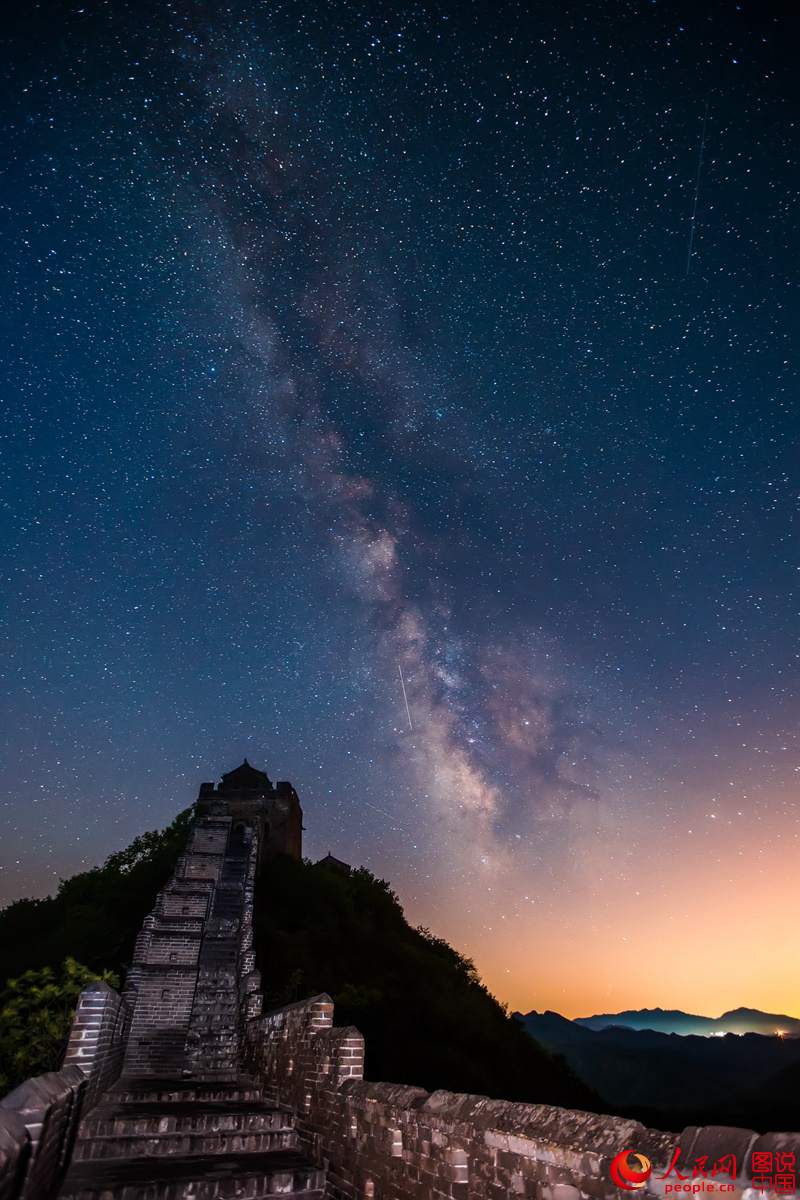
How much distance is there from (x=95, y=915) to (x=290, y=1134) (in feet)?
70.9

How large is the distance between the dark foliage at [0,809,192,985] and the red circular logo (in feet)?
68.0

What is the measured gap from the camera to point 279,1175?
238 inches

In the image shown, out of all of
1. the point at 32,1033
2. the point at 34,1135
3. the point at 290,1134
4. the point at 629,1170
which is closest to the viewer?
the point at 629,1170

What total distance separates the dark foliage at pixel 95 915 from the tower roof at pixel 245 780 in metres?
8.84

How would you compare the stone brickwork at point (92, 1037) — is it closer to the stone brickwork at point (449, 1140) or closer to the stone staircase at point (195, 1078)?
the stone staircase at point (195, 1078)

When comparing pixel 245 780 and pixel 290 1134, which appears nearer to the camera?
pixel 290 1134

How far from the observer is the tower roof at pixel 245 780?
4241cm

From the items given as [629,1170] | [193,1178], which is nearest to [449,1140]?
[629,1170]

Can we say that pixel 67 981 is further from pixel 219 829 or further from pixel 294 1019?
pixel 219 829

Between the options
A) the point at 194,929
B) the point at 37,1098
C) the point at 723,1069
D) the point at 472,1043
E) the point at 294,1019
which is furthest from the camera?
the point at 723,1069

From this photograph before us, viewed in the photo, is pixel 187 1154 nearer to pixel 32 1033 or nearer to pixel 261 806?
pixel 32 1033

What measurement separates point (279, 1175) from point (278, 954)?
67.9 feet

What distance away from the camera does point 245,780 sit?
141 ft

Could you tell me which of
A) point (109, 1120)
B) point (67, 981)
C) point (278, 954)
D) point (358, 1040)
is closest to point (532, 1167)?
point (358, 1040)
